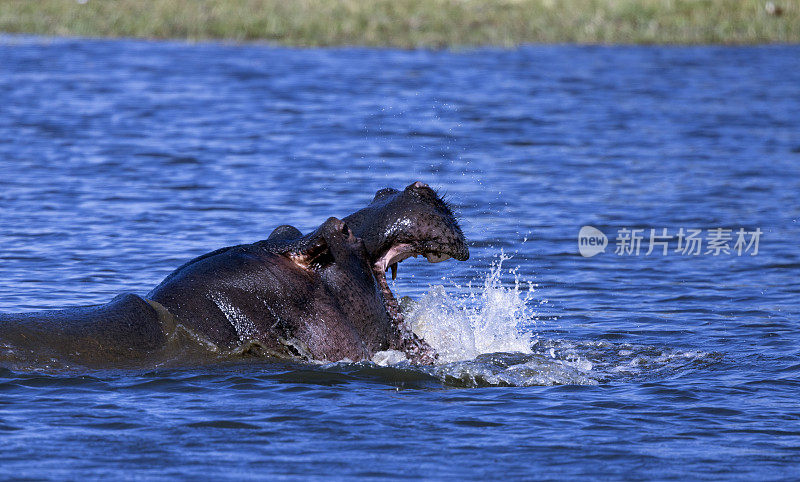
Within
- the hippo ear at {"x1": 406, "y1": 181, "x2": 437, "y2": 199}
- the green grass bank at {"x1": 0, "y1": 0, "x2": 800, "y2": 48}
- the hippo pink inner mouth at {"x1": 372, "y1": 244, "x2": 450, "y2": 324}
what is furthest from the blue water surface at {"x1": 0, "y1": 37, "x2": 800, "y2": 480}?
the green grass bank at {"x1": 0, "y1": 0, "x2": 800, "y2": 48}

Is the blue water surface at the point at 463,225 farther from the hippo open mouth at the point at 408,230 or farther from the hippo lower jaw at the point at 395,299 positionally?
the hippo open mouth at the point at 408,230

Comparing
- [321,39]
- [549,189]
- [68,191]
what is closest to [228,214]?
[68,191]

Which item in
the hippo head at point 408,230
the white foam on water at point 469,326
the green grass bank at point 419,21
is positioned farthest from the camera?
the green grass bank at point 419,21

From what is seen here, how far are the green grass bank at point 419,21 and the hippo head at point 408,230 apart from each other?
23.6 meters

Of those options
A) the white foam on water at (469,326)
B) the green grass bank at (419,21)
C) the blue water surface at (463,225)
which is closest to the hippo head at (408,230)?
the blue water surface at (463,225)

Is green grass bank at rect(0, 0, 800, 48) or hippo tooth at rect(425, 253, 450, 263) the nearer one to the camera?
hippo tooth at rect(425, 253, 450, 263)

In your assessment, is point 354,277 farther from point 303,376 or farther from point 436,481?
point 436,481

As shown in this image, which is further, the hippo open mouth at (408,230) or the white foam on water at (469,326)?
the white foam on water at (469,326)

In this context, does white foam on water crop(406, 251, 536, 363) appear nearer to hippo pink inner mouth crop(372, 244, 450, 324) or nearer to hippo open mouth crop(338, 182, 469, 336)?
hippo pink inner mouth crop(372, 244, 450, 324)

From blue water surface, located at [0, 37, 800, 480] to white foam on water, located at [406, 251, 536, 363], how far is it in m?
0.18

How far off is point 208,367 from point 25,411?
901 mm

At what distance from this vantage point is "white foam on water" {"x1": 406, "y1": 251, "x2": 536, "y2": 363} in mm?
7242

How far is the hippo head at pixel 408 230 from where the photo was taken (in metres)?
6.00

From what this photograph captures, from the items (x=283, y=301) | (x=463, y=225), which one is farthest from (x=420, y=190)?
(x=463, y=225)
